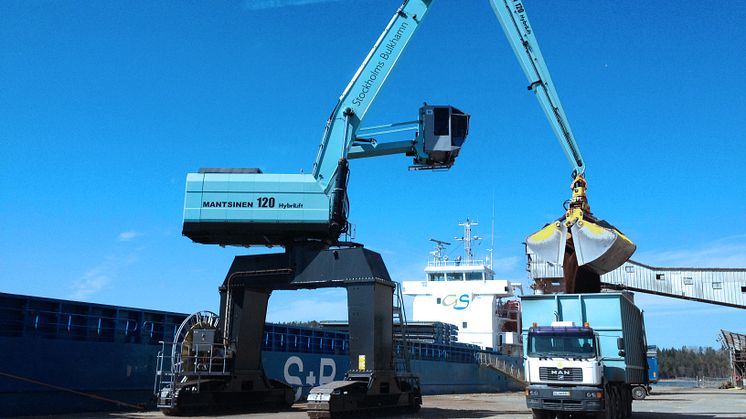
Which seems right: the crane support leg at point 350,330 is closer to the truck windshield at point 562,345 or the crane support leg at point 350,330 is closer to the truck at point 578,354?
the truck at point 578,354

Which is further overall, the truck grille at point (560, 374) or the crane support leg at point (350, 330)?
the crane support leg at point (350, 330)

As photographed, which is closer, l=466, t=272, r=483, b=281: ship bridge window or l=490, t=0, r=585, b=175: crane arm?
l=490, t=0, r=585, b=175: crane arm

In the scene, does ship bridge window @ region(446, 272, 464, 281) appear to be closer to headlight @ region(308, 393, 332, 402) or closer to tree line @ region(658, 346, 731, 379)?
headlight @ region(308, 393, 332, 402)

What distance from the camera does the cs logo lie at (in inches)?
1802

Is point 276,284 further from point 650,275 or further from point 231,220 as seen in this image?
point 650,275

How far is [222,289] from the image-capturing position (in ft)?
61.0

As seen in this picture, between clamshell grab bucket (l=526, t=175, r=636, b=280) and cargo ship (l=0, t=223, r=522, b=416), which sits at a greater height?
clamshell grab bucket (l=526, t=175, r=636, b=280)

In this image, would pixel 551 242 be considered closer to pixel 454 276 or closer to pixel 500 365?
pixel 500 365

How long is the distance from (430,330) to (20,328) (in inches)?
1105

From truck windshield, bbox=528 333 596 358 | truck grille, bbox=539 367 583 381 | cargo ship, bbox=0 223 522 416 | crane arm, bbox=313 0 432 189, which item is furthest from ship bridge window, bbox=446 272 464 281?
truck grille, bbox=539 367 583 381

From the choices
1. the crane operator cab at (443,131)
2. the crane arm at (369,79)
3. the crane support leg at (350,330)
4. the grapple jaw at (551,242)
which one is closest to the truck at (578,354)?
the grapple jaw at (551,242)

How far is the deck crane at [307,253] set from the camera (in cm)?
1648

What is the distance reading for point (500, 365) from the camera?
43688mm

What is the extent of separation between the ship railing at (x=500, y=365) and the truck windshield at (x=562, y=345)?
2776 centimetres
